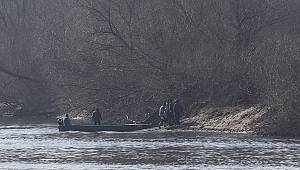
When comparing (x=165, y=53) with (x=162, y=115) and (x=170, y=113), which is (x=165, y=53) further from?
(x=170, y=113)

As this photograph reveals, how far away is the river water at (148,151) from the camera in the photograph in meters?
30.6

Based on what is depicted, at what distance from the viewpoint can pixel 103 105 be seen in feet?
195

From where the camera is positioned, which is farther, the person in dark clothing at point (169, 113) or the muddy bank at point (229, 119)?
the person in dark clothing at point (169, 113)

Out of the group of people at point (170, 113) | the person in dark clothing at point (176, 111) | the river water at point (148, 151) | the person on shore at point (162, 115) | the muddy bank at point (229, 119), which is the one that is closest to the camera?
the river water at point (148, 151)

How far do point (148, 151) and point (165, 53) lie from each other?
72.3 feet

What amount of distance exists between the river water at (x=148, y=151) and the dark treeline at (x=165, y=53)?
6.29m

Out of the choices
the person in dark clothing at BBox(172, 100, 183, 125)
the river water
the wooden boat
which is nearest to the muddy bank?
the person in dark clothing at BBox(172, 100, 183, 125)

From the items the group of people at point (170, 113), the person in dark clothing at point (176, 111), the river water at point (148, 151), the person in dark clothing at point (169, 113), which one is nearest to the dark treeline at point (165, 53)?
the person in dark clothing at point (176, 111)

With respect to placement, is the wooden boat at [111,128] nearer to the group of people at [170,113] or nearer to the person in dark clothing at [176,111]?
the group of people at [170,113]

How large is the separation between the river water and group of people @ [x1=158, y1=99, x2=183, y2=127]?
143 cm

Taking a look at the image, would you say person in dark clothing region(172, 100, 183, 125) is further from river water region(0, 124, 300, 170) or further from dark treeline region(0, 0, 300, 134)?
dark treeline region(0, 0, 300, 134)

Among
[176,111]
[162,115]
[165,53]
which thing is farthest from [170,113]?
[165,53]

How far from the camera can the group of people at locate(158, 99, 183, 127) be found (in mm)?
49688

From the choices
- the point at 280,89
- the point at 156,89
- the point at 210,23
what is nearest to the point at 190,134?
the point at 280,89
